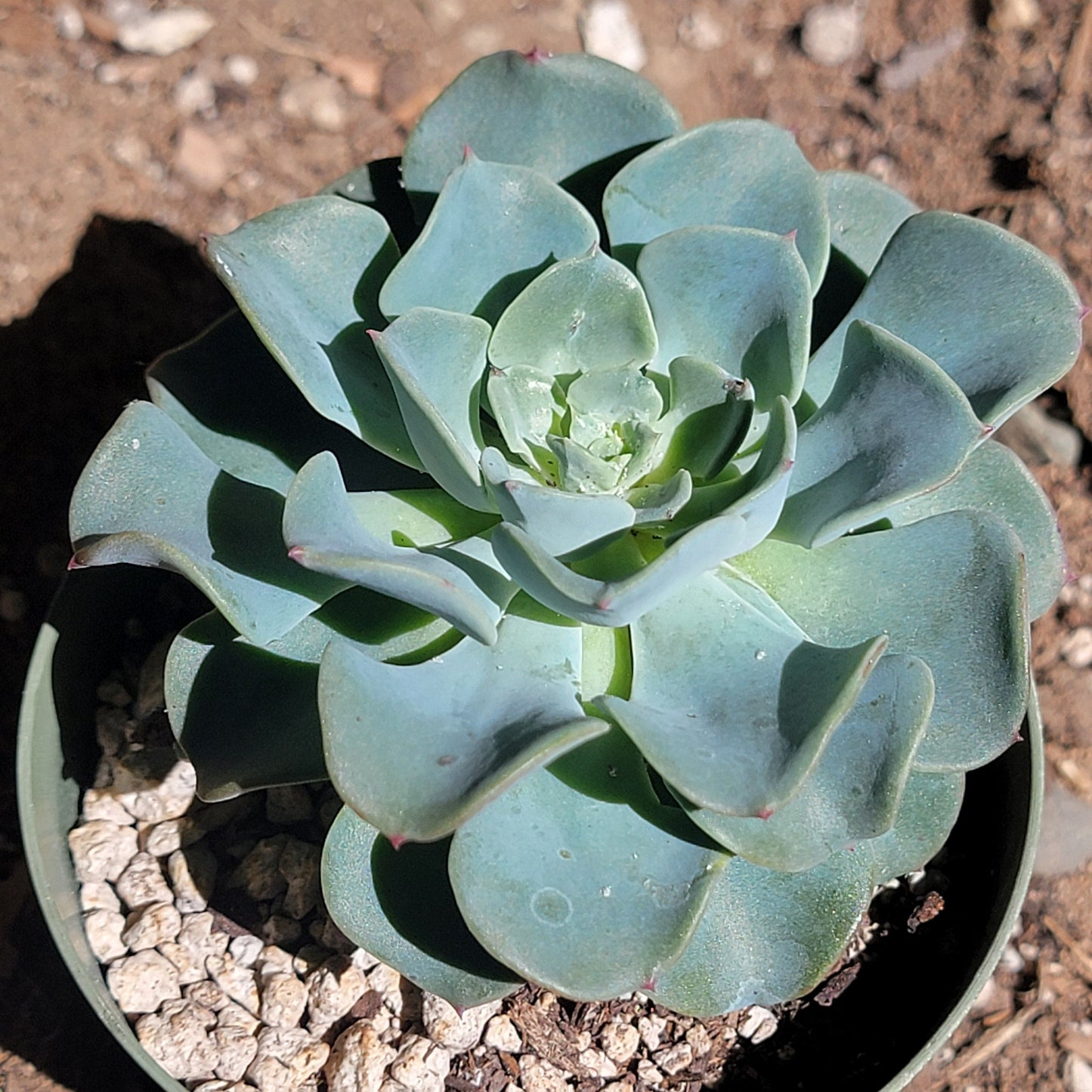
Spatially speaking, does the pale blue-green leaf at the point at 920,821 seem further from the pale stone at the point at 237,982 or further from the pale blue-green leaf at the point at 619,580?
the pale stone at the point at 237,982

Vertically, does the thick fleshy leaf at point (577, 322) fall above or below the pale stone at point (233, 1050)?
above

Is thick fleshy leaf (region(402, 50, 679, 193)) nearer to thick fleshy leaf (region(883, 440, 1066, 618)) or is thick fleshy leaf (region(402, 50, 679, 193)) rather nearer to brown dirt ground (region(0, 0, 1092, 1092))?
thick fleshy leaf (region(883, 440, 1066, 618))

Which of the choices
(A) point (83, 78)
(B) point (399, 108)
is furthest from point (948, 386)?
Answer: (A) point (83, 78)

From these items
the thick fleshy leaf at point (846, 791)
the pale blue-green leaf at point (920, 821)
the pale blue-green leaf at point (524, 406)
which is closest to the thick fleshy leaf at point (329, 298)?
the pale blue-green leaf at point (524, 406)

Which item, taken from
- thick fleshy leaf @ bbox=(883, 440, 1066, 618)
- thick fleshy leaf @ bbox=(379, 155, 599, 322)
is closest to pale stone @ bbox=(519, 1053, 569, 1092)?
thick fleshy leaf @ bbox=(883, 440, 1066, 618)

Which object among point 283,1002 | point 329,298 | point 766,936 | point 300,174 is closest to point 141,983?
point 283,1002

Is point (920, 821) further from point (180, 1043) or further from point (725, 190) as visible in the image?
point (180, 1043)
